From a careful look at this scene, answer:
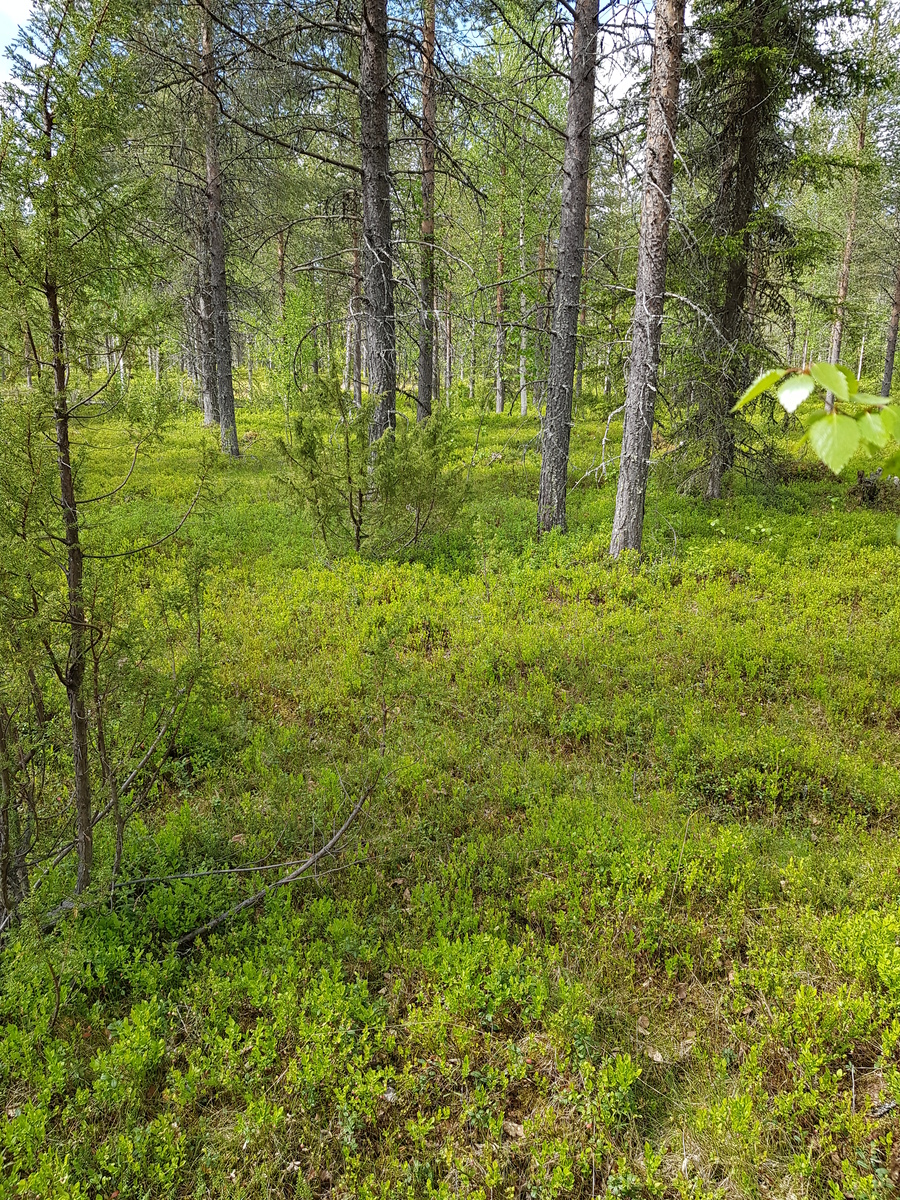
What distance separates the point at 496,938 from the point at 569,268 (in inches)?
360

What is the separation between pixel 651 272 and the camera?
8344 millimetres

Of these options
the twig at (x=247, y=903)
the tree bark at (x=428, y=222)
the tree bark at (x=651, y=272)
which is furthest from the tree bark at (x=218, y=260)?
the twig at (x=247, y=903)

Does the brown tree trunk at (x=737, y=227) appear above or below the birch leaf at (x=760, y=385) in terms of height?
above

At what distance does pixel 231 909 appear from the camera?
3887 mm

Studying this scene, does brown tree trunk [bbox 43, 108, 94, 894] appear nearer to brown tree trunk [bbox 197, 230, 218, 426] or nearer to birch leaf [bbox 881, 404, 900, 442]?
birch leaf [bbox 881, 404, 900, 442]

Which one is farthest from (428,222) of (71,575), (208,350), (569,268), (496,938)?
(496,938)

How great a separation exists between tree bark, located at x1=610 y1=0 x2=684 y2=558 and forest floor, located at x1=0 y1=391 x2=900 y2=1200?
2.43 metres

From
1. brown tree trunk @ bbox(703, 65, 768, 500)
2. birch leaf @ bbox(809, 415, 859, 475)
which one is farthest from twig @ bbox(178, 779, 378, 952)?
brown tree trunk @ bbox(703, 65, 768, 500)

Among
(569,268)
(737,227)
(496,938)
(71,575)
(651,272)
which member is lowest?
(496,938)

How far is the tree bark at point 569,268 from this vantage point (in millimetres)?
8617

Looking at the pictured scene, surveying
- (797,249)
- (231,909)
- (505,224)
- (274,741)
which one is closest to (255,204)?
(505,224)

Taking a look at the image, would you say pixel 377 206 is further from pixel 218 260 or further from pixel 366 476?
pixel 218 260

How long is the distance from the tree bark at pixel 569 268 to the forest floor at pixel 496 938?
3.58 metres

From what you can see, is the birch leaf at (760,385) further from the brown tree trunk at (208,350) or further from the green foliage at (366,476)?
the brown tree trunk at (208,350)
